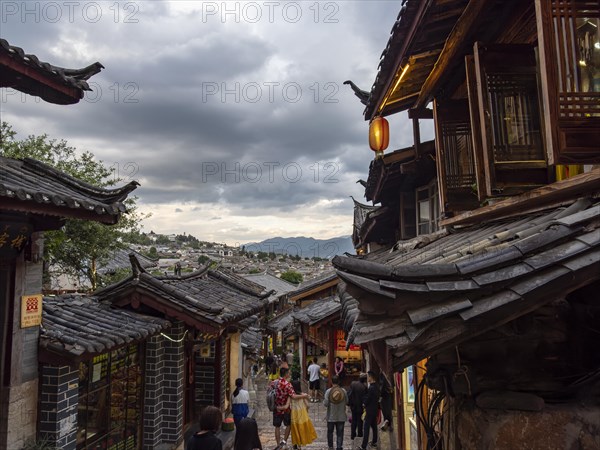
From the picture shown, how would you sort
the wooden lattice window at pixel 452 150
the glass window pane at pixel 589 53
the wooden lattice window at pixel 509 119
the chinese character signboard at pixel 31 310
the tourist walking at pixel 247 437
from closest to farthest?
the glass window pane at pixel 589 53
the wooden lattice window at pixel 509 119
the chinese character signboard at pixel 31 310
the wooden lattice window at pixel 452 150
the tourist walking at pixel 247 437

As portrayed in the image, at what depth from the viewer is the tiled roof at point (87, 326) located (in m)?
6.71

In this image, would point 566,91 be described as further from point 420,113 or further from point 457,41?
point 420,113

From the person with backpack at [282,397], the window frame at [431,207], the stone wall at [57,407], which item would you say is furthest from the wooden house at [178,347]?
the window frame at [431,207]

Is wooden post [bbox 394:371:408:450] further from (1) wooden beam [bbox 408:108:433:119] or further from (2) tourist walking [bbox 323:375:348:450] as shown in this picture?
(1) wooden beam [bbox 408:108:433:119]

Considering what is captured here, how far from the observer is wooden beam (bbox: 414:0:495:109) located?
16.4 feet

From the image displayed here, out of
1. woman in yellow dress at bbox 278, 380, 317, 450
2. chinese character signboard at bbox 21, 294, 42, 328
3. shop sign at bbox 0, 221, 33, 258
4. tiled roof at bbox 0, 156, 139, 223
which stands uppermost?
tiled roof at bbox 0, 156, 139, 223

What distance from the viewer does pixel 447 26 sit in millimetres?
5668

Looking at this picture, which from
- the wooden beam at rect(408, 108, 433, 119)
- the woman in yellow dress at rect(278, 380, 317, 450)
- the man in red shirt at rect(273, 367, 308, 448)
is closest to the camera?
the wooden beam at rect(408, 108, 433, 119)

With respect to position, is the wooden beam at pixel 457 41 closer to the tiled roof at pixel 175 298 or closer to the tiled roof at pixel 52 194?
the tiled roof at pixel 52 194

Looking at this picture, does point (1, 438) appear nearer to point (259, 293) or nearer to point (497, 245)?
point (497, 245)

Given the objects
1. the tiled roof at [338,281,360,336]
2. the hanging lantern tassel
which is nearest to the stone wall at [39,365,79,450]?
the tiled roof at [338,281,360,336]

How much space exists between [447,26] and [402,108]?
312 cm

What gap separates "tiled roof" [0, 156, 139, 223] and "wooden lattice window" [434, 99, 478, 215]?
5.08 metres

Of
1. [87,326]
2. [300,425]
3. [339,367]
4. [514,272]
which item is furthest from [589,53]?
[339,367]
